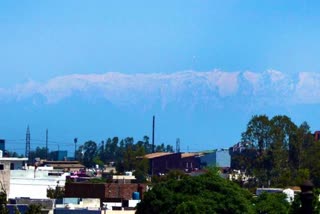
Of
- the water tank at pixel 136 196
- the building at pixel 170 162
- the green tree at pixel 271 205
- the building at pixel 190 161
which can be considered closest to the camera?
the green tree at pixel 271 205

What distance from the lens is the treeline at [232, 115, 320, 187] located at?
9506 cm

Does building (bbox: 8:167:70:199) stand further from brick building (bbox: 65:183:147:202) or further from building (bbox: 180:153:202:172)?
building (bbox: 180:153:202:172)

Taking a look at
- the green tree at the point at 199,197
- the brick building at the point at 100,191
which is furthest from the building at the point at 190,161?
the green tree at the point at 199,197

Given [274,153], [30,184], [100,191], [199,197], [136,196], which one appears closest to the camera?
[199,197]

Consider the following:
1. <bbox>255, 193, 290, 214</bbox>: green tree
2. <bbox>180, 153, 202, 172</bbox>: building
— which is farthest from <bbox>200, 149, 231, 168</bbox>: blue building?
<bbox>255, 193, 290, 214</bbox>: green tree

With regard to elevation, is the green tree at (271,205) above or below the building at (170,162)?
→ below

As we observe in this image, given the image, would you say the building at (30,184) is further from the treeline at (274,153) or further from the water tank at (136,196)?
the treeline at (274,153)

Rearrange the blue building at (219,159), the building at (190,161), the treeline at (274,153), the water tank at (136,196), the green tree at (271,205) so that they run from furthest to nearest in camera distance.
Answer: the building at (190,161) → the blue building at (219,159) → the treeline at (274,153) → the water tank at (136,196) → the green tree at (271,205)

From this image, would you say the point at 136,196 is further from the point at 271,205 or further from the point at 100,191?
the point at 271,205

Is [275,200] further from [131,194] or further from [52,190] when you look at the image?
[52,190]

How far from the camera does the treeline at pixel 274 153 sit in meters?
95.1

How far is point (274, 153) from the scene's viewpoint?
9500 centimetres

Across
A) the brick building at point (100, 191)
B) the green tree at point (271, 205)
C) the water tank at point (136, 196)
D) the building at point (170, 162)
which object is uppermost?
the building at point (170, 162)

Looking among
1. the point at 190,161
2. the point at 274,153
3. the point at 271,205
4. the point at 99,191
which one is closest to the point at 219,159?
the point at 190,161
